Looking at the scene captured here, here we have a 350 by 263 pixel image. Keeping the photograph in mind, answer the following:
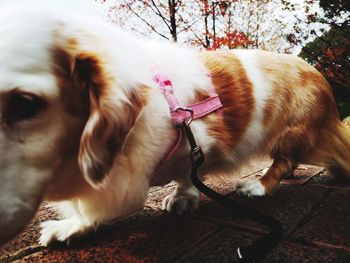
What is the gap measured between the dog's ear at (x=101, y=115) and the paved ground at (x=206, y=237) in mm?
475

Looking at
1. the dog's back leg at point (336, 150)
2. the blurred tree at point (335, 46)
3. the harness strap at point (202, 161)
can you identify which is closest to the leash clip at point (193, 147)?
the harness strap at point (202, 161)

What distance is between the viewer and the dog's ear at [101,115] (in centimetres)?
115

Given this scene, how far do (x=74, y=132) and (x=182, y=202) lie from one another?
39.5 inches

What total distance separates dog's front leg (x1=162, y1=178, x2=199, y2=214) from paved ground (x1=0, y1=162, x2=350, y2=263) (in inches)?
2.3

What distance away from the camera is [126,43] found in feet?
4.91

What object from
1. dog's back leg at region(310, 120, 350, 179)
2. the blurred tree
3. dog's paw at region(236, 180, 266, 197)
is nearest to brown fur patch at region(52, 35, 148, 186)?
dog's paw at region(236, 180, 266, 197)

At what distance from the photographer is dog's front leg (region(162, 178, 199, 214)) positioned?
2047mm

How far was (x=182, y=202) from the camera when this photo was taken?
206 cm

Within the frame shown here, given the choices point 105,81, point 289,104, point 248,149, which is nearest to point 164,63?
point 105,81

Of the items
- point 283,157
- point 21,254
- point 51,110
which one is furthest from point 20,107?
point 283,157

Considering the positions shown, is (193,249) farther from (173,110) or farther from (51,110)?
(51,110)

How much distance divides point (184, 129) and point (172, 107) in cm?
11

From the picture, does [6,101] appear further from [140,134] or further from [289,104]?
[289,104]

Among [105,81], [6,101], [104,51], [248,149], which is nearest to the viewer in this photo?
[6,101]
